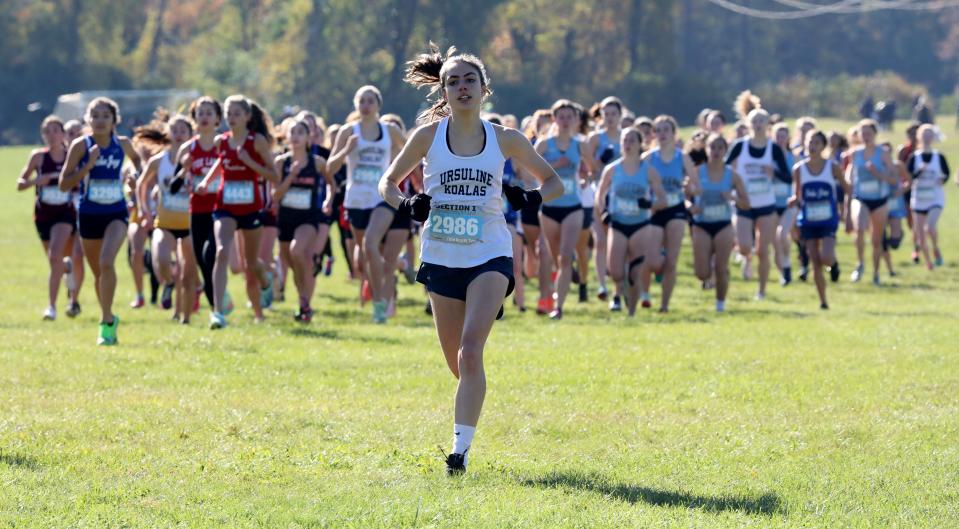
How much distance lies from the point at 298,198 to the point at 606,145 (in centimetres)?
373

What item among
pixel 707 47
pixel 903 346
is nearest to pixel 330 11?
pixel 707 47

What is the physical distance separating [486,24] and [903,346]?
58.1 meters

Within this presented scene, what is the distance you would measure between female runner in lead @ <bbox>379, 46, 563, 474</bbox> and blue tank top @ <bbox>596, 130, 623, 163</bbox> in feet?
32.5

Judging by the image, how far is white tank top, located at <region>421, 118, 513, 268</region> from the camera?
7.94 metres

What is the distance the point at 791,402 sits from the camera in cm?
1048

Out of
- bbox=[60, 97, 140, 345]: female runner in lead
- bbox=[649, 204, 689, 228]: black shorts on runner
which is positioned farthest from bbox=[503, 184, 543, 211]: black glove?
bbox=[649, 204, 689, 228]: black shorts on runner

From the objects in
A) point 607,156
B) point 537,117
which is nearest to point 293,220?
point 537,117

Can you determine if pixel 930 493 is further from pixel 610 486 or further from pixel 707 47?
pixel 707 47

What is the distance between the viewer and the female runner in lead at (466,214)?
7875 mm

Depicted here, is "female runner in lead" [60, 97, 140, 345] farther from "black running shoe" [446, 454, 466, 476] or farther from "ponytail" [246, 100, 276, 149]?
"black running shoe" [446, 454, 466, 476]

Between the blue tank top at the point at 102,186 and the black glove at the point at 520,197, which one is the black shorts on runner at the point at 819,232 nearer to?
the blue tank top at the point at 102,186

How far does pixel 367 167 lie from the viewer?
15.1 meters

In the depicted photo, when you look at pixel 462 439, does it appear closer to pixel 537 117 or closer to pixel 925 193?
pixel 537 117

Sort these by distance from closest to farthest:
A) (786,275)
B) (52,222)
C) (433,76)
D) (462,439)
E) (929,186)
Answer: (462,439) → (433,76) → (52,222) → (786,275) → (929,186)
